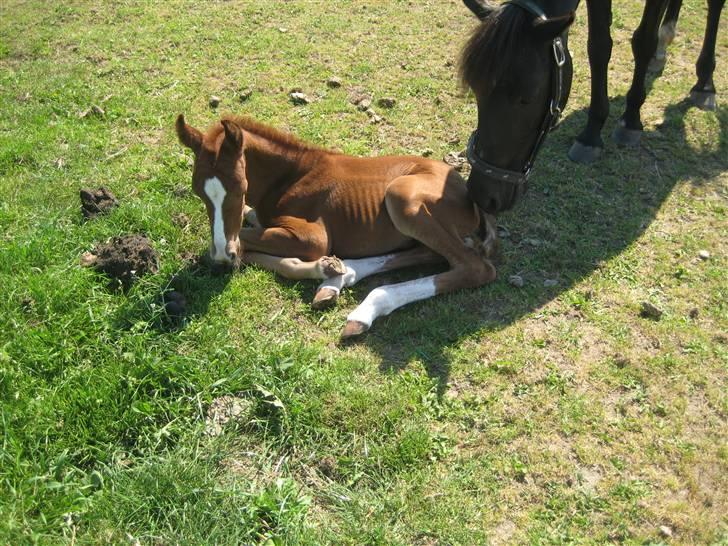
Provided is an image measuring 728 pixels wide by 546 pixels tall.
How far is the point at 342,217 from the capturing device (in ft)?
14.9

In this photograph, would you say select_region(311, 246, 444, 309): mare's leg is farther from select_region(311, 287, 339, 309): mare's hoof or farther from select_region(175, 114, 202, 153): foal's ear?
select_region(175, 114, 202, 153): foal's ear

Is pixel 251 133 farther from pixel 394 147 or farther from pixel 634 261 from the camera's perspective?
pixel 634 261

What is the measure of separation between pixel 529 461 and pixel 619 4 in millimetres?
7990

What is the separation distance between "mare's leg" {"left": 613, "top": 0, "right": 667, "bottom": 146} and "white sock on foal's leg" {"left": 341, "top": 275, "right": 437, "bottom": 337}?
3.05 m

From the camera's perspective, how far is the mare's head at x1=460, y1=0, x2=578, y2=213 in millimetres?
3975

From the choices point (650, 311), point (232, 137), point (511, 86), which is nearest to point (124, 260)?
point (232, 137)

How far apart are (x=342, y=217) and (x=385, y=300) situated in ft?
2.75

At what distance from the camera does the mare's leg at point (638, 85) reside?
19.4 feet

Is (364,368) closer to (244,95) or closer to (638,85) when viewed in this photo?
(244,95)

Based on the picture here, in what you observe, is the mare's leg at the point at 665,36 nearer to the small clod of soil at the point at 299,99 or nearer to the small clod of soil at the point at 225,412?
the small clod of soil at the point at 299,99

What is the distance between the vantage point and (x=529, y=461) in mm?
3182

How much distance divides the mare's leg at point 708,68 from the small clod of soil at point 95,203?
241 inches

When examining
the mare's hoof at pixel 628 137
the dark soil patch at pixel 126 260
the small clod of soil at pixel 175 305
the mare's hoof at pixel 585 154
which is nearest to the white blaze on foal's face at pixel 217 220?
the small clod of soil at pixel 175 305

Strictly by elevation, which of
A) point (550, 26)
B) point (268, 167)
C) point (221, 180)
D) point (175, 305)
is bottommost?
point (175, 305)
